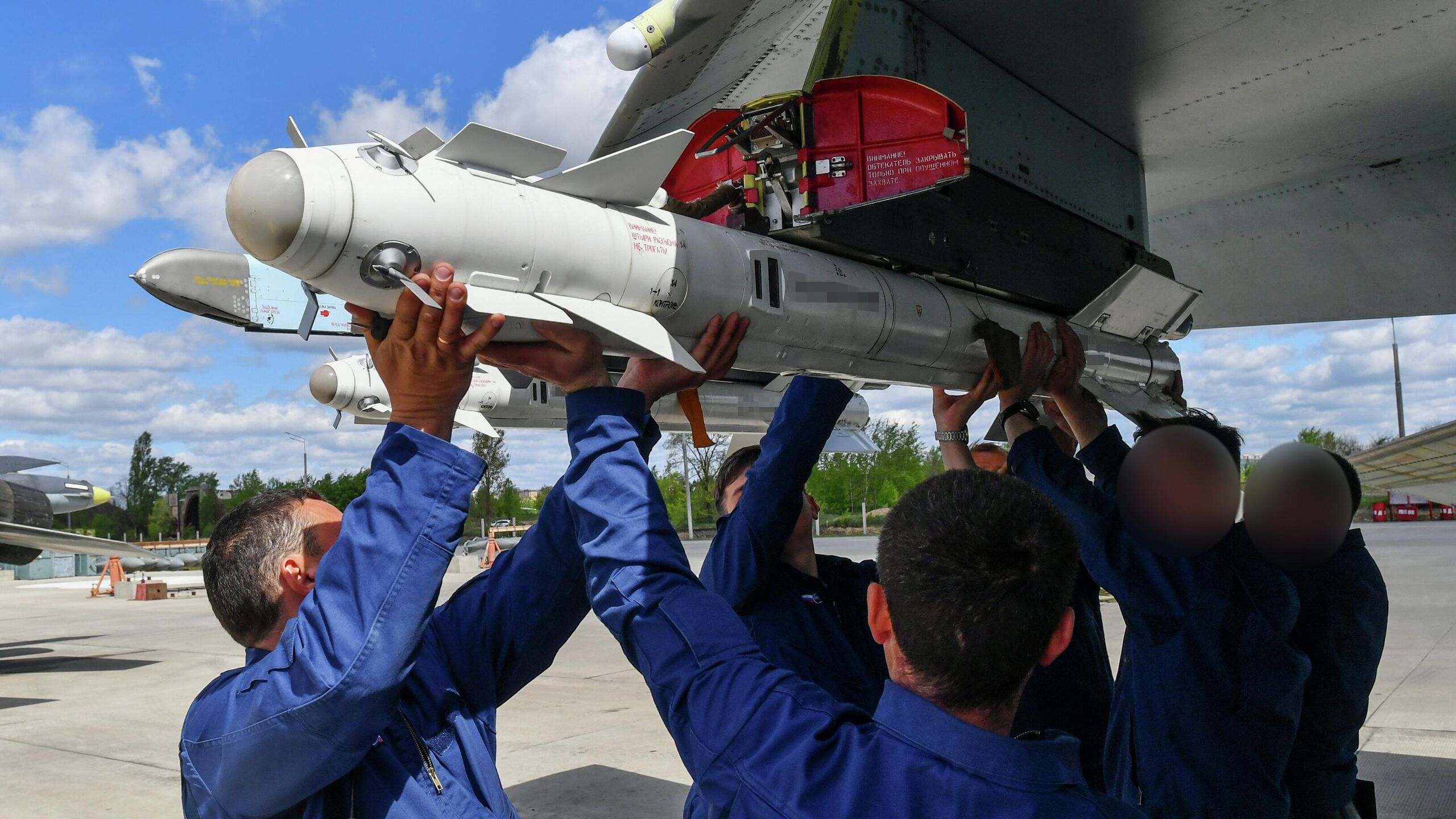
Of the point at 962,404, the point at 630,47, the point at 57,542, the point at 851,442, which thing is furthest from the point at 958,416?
the point at 57,542

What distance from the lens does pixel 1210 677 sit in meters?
2.17

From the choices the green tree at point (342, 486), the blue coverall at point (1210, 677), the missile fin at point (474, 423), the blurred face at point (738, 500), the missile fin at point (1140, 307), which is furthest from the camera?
the green tree at point (342, 486)

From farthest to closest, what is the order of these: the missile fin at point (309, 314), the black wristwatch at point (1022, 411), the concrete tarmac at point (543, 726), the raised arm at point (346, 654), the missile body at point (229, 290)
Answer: the missile body at point (229, 290) → the concrete tarmac at point (543, 726) → the black wristwatch at point (1022, 411) → the missile fin at point (309, 314) → the raised arm at point (346, 654)


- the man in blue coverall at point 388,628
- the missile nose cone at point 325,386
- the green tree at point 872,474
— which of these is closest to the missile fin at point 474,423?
the missile nose cone at point 325,386

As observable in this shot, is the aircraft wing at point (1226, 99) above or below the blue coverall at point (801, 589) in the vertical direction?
above

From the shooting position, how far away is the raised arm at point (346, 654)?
140cm

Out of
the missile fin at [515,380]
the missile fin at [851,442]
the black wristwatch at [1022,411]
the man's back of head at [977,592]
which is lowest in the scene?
the man's back of head at [977,592]

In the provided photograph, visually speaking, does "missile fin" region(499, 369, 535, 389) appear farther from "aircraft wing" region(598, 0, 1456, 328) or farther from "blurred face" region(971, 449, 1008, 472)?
"blurred face" region(971, 449, 1008, 472)

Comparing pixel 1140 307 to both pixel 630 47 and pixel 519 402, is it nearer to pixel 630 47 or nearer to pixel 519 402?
pixel 630 47

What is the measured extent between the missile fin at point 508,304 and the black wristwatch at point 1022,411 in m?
1.68

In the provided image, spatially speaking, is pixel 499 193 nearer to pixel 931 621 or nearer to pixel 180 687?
pixel 931 621

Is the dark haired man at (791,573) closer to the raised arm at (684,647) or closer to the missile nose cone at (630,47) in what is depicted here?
the raised arm at (684,647)

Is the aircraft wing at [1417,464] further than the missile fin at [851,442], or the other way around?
the missile fin at [851,442]

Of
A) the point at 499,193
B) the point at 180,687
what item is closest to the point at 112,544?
the point at 180,687
